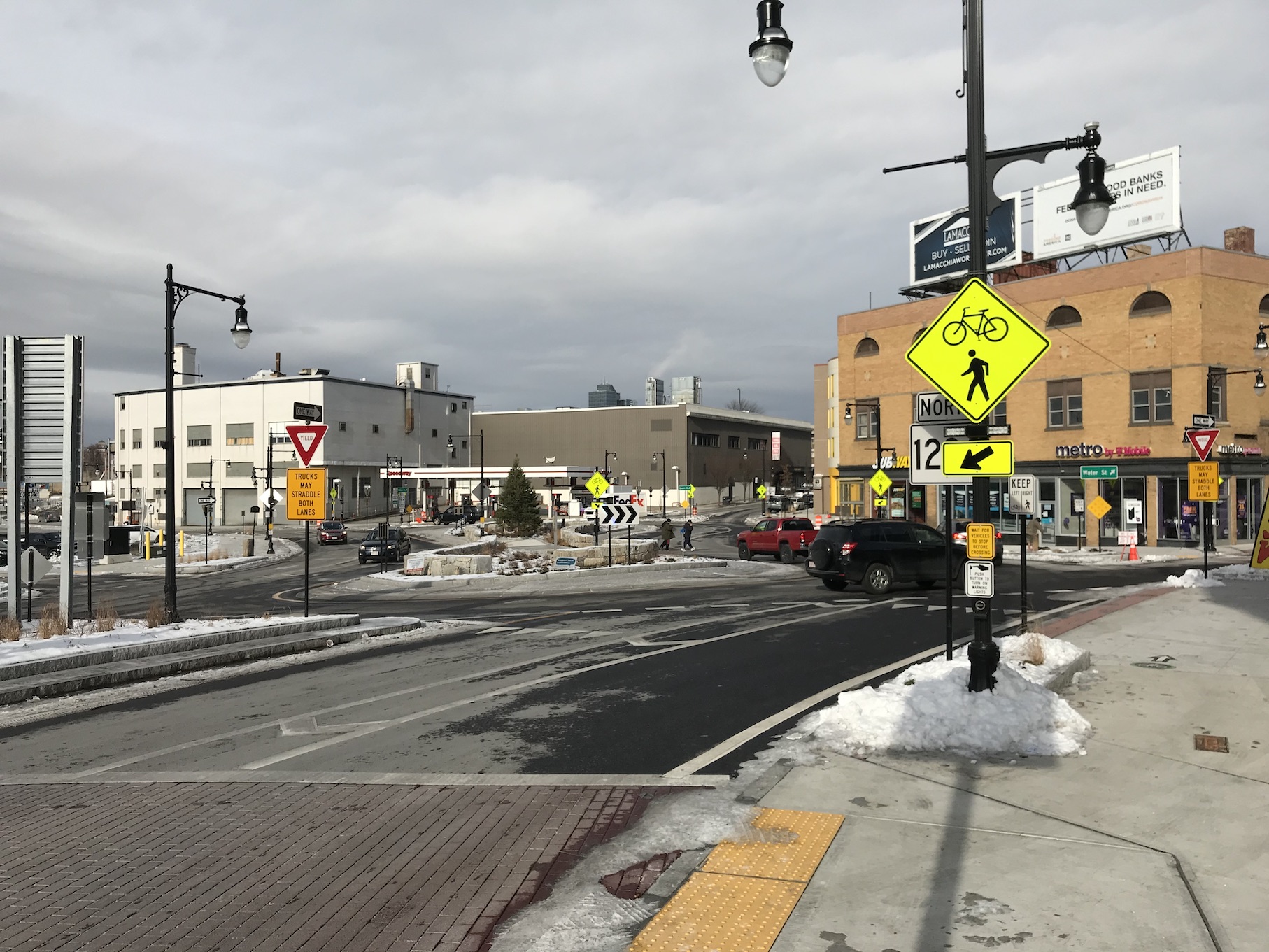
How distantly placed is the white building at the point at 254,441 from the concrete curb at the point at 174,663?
260 feet

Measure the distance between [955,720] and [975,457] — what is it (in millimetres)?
2369

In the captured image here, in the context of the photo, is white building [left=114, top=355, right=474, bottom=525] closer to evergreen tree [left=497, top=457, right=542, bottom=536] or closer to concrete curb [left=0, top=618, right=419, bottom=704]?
evergreen tree [left=497, top=457, right=542, bottom=536]

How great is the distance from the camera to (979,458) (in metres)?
8.23

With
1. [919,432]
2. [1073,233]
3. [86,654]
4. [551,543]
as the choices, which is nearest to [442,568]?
[551,543]

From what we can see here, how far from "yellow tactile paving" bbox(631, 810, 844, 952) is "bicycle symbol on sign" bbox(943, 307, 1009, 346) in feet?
15.0

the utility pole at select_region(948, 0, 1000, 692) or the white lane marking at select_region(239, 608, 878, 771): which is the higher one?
the utility pole at select_region(948, 0, 1000, 692)

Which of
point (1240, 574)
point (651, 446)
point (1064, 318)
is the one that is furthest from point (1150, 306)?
point (651, 446)

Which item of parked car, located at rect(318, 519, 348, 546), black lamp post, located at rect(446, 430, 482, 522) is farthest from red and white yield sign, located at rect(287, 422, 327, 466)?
black lamp post, located at rect(446, 430, 482, 522)

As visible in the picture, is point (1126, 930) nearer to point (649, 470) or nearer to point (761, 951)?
point (761, 951)

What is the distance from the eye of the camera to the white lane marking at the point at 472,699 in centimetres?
766

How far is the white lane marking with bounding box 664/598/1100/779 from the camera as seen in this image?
7.11 m

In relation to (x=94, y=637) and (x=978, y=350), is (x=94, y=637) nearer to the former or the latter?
(x=94, y=637)

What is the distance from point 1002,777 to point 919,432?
542 centimetres

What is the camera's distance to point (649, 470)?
395 ft
